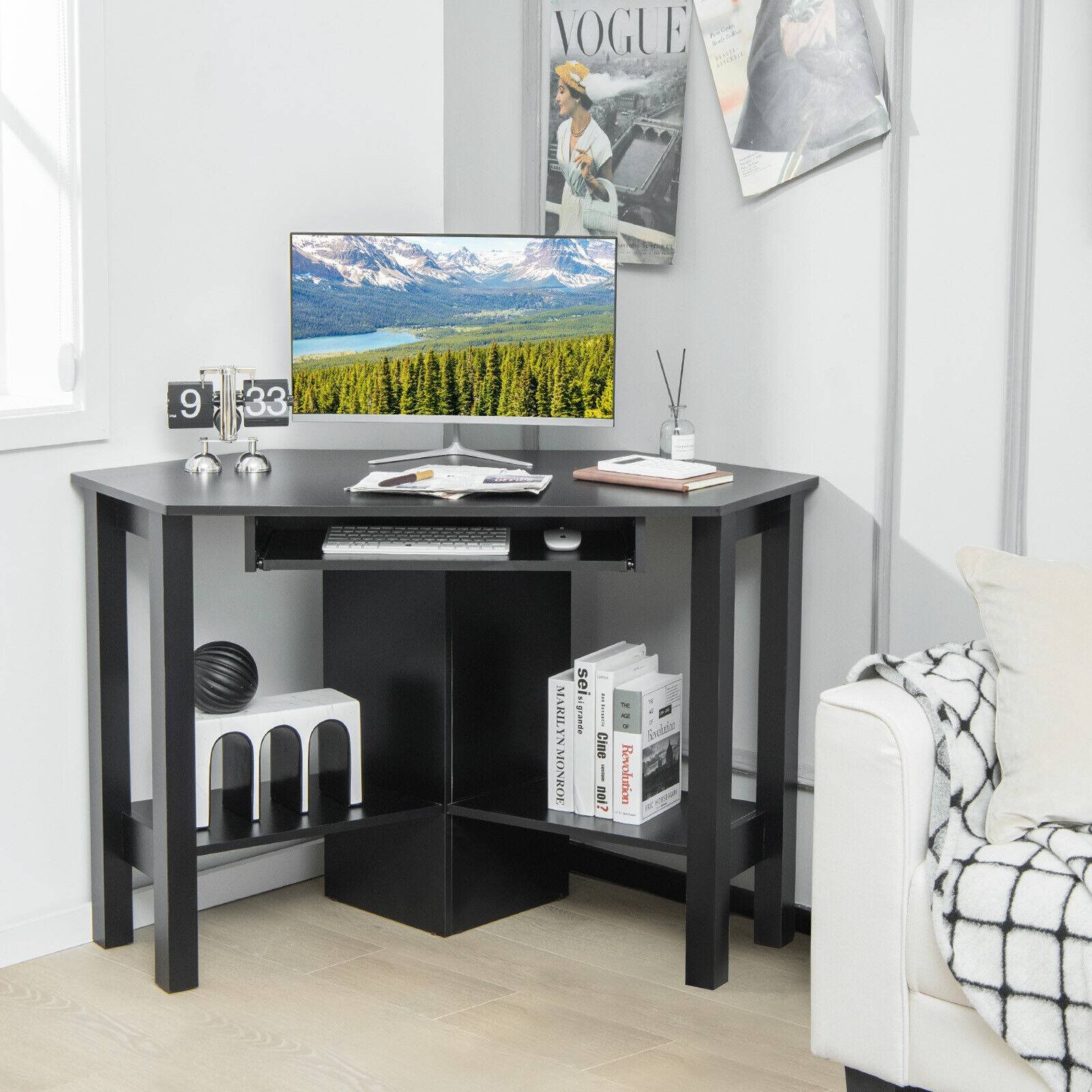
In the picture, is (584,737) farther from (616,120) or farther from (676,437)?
(616,120)

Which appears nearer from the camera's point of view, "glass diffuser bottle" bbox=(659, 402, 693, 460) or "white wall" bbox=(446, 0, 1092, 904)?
"white wall" bbox=(446, 0, 1092, 904)

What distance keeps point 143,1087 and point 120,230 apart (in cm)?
146

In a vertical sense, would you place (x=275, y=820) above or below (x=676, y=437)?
below

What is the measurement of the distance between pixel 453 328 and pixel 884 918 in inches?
52.7

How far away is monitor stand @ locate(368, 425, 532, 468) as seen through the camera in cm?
279

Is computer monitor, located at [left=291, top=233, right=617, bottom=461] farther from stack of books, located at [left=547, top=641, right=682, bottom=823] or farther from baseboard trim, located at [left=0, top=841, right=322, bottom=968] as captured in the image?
baseboard trim, located at [left=0, top=841, right=322, bottom=968]

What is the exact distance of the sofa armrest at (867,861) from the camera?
200 cm

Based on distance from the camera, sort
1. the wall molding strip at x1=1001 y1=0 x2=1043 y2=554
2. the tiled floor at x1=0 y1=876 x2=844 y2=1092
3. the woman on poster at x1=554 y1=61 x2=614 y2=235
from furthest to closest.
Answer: the woman on poster at x1=554 y1=61 x2=614 y2=235 < the wall molding strip at x1=1001 y1=0 x2=1043 y2=554 < the tiled floor at x1=0 y1=876 x2=844 y2=1092

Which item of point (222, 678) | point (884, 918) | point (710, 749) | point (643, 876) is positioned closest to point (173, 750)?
point (222, 678)

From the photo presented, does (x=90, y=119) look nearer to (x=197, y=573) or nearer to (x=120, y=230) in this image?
(x=120, y=230)

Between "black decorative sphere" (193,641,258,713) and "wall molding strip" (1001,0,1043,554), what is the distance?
4.40ft

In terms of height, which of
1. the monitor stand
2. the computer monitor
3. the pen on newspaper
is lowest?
the pen on newspaper

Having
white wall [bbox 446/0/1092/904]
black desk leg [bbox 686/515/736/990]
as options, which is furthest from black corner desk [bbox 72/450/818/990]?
white wall [bbox 446/0/1092/904]

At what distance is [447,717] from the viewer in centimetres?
274
